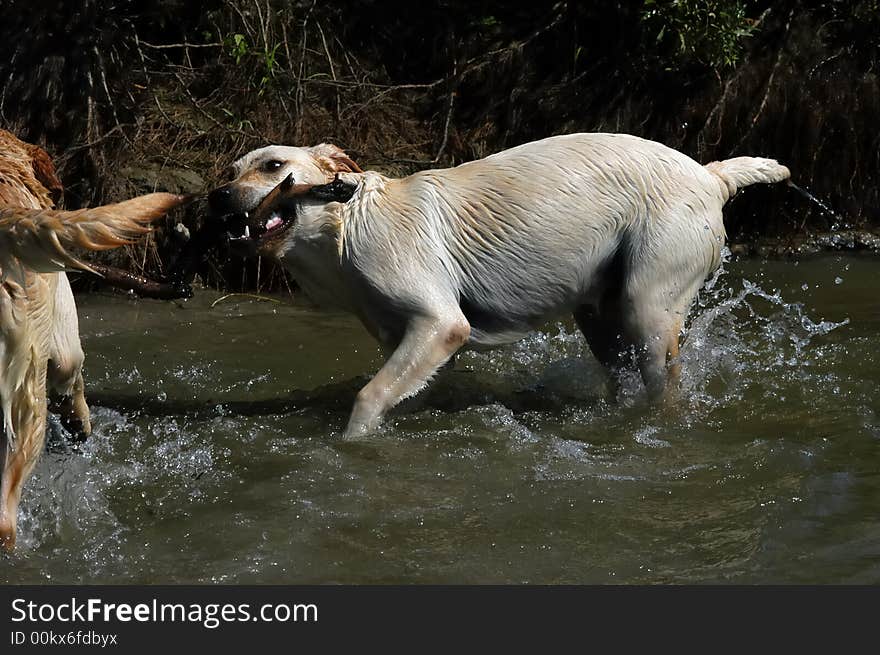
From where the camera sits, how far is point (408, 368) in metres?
5.94

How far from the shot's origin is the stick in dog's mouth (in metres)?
6.03

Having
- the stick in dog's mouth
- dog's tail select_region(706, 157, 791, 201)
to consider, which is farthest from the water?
the stick in dog's mouth

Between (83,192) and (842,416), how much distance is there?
6.07 metres

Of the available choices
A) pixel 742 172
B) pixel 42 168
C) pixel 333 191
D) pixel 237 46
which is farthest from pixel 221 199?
pixel 237 46

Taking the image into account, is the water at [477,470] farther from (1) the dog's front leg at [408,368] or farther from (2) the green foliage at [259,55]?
(2) the green foliage at [259,55]

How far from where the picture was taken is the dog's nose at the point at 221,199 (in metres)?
6.06

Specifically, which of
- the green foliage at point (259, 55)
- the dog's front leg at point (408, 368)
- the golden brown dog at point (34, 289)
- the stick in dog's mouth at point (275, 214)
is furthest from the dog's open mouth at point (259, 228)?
the green foliage at point (259, 55)

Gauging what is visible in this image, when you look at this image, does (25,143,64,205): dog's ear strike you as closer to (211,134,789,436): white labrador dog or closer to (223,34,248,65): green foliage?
(211,134,789,436): white labrador dog

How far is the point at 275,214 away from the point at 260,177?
0.65 feet

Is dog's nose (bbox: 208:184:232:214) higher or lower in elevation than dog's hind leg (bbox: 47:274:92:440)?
higher

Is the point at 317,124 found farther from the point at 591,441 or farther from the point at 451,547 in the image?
the point at 451,547

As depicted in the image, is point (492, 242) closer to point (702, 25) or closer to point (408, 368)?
point (408, 368)

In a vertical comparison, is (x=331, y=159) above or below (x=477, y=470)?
above

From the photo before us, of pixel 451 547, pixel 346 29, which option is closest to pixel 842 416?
pixel 451 547
